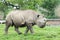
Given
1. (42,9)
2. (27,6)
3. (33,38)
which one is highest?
(33,38)

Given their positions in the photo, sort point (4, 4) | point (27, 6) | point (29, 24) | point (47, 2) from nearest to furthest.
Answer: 1. point (29, 24)
2. point (27, 6)
3. point (4, 4)
4. point (47, 2)

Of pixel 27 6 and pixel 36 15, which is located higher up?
pixel 36 15

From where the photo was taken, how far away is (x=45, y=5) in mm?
40500

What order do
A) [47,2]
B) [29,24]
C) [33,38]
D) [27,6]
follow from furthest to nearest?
[47,2]
[27,6]
[29,24]
[33,38]

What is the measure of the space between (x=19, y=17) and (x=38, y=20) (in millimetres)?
870

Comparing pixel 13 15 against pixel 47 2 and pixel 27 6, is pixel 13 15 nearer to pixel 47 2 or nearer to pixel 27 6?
pixel 27 6

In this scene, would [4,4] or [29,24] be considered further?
[4,4]

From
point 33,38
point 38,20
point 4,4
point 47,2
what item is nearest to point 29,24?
point 38,20

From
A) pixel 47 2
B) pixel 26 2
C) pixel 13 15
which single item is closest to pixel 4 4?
pixel 26 2

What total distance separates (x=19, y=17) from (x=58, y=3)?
1174 inches

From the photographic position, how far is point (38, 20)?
1168cm

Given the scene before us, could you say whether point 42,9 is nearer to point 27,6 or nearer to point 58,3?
point 58,3

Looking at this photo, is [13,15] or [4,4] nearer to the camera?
[13,15]

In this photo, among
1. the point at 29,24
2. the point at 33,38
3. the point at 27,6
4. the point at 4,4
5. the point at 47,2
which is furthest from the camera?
the point at 47,2
